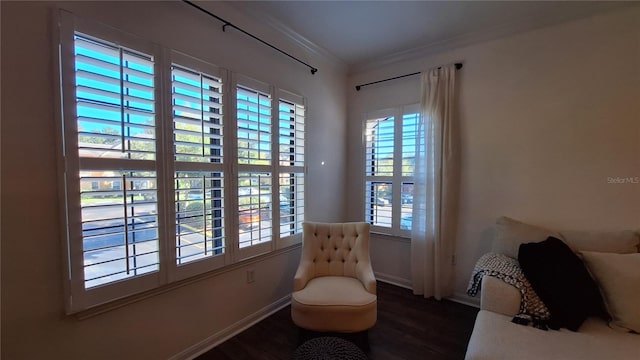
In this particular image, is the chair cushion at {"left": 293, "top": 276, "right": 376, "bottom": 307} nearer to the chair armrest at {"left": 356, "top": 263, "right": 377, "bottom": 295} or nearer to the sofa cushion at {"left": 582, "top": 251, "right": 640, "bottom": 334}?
the chair armrest at {"left": 356, "top": 263, "right": 377, "bottom": 295}

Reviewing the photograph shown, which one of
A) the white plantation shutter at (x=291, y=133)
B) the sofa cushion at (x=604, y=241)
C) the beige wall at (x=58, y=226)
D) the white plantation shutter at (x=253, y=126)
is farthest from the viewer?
the white plantation shutter at (x=291, y=133)

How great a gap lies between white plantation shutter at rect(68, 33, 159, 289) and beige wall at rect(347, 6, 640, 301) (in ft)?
8.62

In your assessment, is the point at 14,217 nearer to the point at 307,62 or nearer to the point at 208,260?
the point at 208,260

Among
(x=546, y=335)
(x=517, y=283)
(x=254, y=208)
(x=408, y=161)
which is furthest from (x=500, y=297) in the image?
(x=254, y=208)

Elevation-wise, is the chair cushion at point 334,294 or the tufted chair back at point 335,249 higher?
the tufted chair back at point 335,249

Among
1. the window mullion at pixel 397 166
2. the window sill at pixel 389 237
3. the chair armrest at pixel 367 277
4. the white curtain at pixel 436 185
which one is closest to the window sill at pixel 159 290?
the chair armrest at pixel 367 277

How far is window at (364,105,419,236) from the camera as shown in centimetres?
297

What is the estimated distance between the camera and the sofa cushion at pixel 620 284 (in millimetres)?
1495

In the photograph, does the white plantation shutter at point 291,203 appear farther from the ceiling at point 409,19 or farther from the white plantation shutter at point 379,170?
the ceiling at point 409,19

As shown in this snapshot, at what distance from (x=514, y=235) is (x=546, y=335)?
87cm

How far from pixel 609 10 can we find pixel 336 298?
10.3ft

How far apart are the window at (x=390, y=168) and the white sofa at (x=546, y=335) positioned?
135 cm

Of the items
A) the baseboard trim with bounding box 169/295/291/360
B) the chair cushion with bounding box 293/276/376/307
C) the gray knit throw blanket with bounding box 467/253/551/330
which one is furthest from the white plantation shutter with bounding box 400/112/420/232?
the baseboard trim with bounding box 169/295/291/360

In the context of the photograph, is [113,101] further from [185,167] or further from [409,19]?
[409,19]
